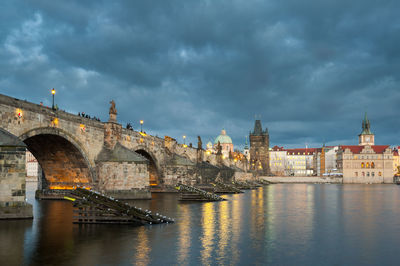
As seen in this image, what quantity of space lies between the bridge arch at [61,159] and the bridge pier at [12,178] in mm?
11314

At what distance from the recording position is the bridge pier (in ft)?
71.0

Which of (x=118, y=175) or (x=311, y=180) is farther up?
(x=118, y=175)

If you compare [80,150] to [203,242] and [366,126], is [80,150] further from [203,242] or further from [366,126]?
[366,126]

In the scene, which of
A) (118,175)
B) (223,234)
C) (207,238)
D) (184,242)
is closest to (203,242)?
(184,242)

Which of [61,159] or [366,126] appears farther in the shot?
[366,126]

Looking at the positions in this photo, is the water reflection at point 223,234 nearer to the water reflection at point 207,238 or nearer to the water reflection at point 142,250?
the water reflection at point 207,238

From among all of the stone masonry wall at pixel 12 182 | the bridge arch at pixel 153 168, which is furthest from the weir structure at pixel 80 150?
the bridge arch at pixel 153 168

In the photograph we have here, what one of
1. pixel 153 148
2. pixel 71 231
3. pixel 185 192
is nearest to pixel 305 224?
pixel 71 231

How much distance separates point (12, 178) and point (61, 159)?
17.0 metres

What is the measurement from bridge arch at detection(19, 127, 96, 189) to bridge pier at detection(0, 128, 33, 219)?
11.3m

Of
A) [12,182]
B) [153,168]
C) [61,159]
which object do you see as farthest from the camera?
[153,168]

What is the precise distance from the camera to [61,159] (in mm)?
38562

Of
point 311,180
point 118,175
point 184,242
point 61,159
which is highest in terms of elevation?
point 61,159

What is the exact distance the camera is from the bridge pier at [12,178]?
2164 cm
